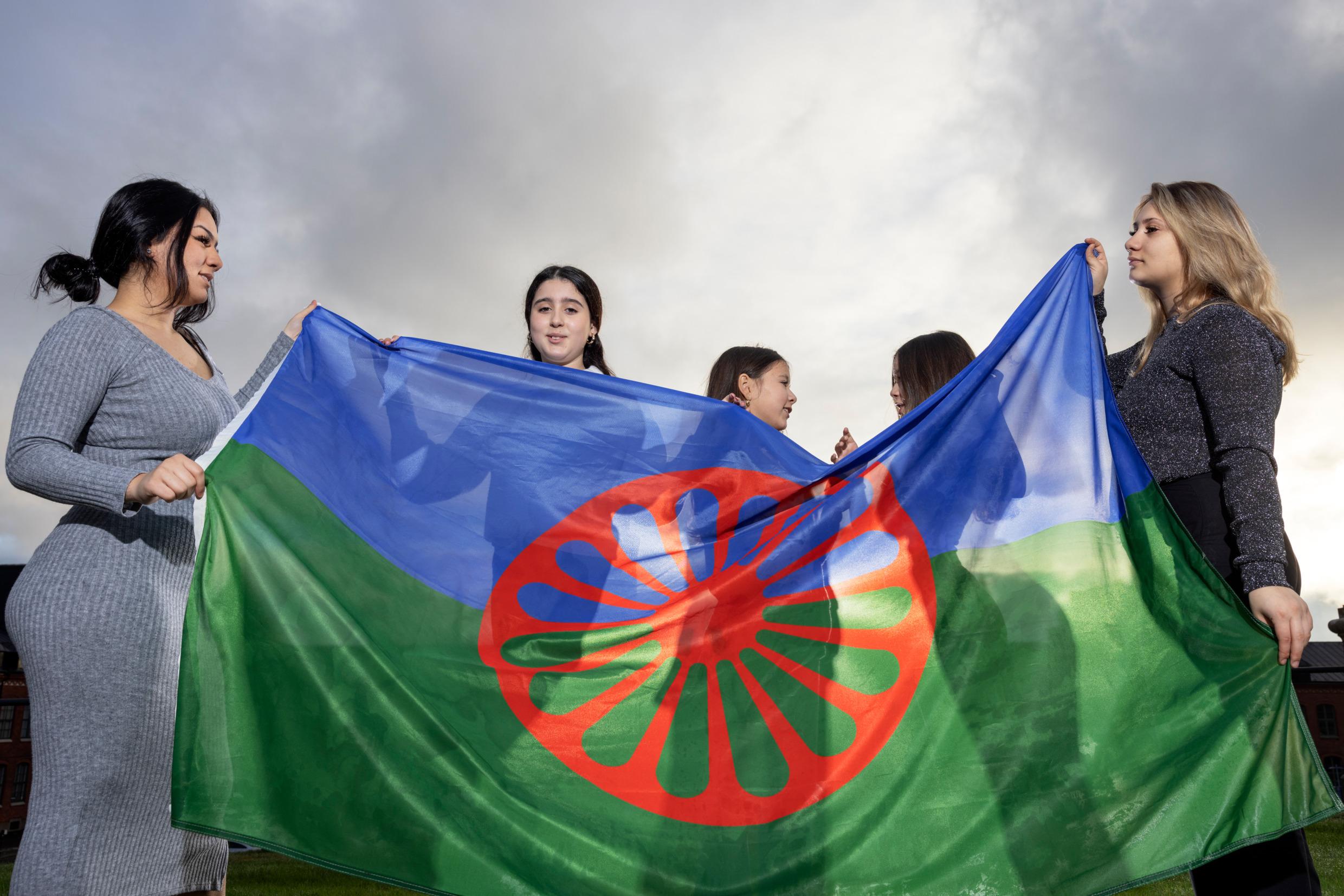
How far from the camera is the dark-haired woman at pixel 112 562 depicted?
6.16 ft

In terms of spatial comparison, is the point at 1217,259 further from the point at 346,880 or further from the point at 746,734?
the point at 346,880

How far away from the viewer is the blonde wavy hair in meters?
2.47

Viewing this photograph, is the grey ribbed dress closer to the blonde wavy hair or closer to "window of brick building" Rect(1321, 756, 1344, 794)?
the blonde wavy hair

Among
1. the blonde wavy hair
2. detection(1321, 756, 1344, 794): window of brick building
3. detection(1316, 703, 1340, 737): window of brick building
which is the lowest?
detection(1321, 756, 1344, 794): window of brick building

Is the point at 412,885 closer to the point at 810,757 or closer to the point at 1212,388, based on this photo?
the point at 810,757

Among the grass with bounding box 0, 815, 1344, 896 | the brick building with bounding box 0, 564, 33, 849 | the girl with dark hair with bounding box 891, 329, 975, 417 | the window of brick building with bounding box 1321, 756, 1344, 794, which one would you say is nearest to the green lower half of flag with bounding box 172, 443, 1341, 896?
the girl with dark hair with bounding box 891, 329, 975, 417

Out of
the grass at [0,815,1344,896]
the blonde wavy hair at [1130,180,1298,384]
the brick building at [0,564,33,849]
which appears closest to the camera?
the blonde wavy hair at [1130,180,1298,384]

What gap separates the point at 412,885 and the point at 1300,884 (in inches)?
82.4

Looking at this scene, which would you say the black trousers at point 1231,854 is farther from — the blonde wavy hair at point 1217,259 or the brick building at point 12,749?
the brick building at point 12,749

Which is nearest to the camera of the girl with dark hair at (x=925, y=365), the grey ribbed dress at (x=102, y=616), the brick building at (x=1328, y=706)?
the grey ribbed dress at (x=102, y=616)

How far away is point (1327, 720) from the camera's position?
52.9 metres

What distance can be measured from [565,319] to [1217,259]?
228 centimetres

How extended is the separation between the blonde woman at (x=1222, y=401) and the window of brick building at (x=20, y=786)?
1972 inches

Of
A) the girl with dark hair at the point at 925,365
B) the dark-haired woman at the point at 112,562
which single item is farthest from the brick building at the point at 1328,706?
the dark-haired woman at the point at 112,562
